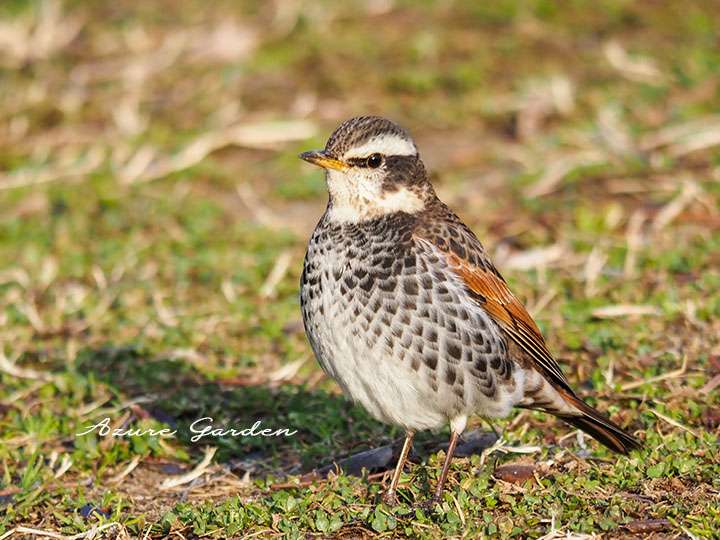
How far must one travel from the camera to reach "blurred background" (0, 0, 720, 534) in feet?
23.0

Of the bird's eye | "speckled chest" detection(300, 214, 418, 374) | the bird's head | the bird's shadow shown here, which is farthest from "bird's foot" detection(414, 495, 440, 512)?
the bird's eye

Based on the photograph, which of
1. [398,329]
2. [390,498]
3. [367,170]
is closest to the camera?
[398,329]

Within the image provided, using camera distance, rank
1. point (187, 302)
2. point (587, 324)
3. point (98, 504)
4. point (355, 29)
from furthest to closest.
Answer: point (355, 29) < point (187, 302) < point (587, 324) < point (98, 504)

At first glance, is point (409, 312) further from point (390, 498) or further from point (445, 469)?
point (390, 498)

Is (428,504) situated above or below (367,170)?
below

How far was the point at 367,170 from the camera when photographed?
627 cm

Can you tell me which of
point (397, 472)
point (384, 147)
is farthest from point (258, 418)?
point (384, 147)

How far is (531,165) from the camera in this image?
11180 millimetres

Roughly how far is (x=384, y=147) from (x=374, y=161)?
0.30 feet

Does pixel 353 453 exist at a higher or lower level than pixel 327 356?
lower

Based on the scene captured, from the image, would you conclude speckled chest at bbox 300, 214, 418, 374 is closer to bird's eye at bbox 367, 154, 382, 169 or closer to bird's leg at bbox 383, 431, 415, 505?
bird's eye at bbox 367, 154, 382, 169

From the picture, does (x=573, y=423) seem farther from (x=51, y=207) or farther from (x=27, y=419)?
(x=51, y=207)

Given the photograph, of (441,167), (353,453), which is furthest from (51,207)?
(353,453)

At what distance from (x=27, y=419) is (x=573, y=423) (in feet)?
10.7
